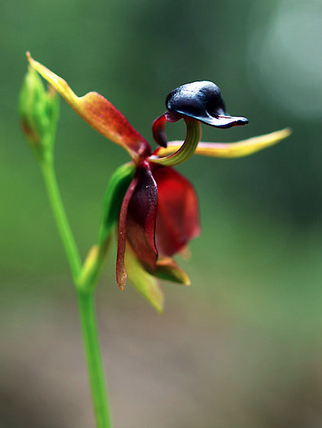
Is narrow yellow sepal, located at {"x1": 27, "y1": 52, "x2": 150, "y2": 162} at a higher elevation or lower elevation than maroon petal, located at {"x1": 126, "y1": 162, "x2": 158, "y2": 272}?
higher

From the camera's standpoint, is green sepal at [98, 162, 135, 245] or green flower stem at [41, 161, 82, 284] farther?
green flower stem at [41, 161, 82, 284]

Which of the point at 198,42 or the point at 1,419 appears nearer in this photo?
the point at 1,419

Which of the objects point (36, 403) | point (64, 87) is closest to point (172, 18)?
point (36, 403)

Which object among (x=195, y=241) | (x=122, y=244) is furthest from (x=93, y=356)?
(x=195, y=241)

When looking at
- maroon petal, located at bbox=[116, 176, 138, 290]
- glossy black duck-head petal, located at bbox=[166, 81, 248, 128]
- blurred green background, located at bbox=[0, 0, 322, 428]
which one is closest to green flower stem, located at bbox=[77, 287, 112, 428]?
maroon petal, located at bbox=[116, 176, 138, 290]

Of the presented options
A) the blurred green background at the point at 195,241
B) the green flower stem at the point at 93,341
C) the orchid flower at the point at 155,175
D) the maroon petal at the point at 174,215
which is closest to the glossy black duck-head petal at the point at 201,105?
the orchid flower at the point at 155,175

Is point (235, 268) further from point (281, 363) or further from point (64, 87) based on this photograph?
point (64, 87)

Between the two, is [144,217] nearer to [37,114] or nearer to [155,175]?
[155,175]

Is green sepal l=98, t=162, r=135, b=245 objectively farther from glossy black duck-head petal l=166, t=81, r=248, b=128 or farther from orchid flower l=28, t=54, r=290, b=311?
glossy black duck-head petal l=166, t=81, r=248, b=128
